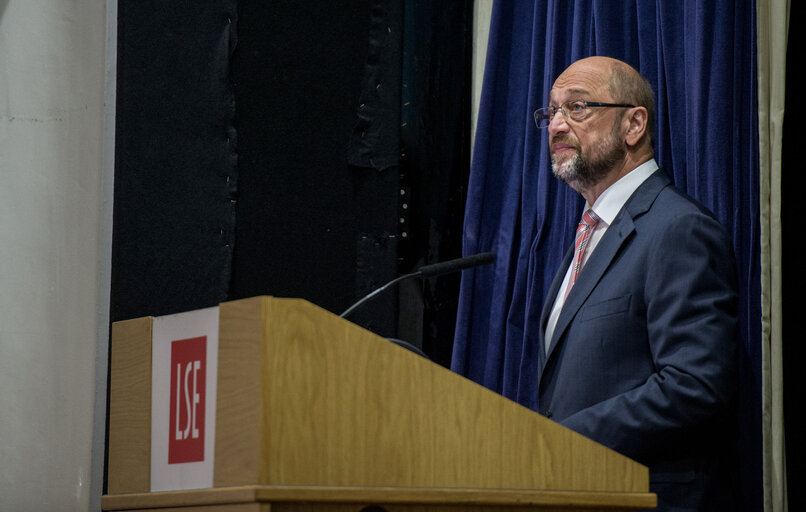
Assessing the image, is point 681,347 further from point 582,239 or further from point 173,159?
point 173,159

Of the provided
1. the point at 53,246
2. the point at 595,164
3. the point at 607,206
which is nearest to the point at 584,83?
the point at 595,164

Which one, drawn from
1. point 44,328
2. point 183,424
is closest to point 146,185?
point 44,328

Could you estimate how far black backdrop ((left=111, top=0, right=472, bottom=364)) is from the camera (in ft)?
8.43

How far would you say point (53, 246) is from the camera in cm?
254

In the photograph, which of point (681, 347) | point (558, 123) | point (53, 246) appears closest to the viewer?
point (681, 347)

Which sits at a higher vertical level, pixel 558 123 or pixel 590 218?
pixel 558 123

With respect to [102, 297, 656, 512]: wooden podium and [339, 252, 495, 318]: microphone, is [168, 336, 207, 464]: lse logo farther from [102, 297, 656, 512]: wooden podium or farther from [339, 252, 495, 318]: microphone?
[339, 252, 495, 318]: microphone

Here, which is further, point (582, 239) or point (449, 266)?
point (582, 239)

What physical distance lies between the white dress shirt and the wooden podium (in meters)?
0.88

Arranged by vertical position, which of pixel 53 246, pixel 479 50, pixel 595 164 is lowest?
pixel 53 246

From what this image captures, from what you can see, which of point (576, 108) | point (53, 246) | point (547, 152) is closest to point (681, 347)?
point (576, 108)

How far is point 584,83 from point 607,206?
0.99 feet

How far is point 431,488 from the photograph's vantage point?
1.19 meters

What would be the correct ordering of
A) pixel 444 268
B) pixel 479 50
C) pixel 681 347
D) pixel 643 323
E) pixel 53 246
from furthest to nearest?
1. pixel 479 50
2. pixel 53 246
3. pixel 444 268
4. pixel 643 323
5. pixel 681 347
